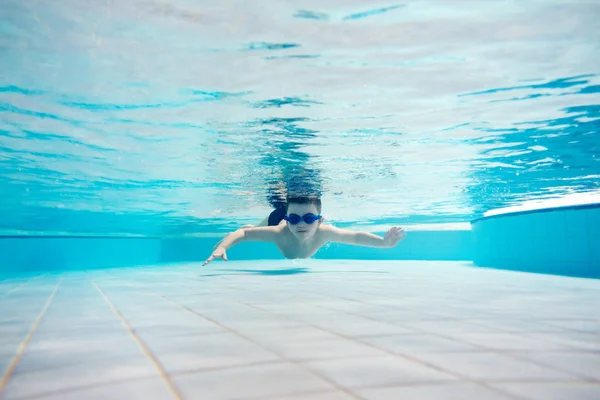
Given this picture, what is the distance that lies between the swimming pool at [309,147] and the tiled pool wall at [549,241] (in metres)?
0.08

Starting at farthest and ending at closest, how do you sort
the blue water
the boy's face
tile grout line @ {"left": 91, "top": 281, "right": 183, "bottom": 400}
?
1. the boy's face
2. the blue water
3. tile grout line @ {"left": 91, "top": 281, "right": 183, "bottom": 400}

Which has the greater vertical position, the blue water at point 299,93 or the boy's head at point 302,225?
the blue water at point 299,93

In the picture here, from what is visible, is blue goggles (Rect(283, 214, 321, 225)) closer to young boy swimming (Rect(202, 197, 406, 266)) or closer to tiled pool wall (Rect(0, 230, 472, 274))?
young boy swimming (Rect(202, 197, 406, 266))

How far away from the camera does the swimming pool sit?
3.17m

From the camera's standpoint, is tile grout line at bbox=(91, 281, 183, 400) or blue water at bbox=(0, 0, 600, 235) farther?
blue water at bbox=(0, 0, 600, 235)

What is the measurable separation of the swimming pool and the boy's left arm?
1848 millimetres

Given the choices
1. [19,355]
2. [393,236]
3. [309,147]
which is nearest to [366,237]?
[393,236]

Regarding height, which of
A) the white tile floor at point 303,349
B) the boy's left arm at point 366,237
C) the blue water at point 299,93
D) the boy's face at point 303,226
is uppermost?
the blue water at point 299,93

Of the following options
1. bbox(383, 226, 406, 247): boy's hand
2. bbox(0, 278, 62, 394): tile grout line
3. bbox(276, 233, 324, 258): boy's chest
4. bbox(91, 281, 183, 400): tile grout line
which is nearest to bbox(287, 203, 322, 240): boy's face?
bbox(276, 233, 324, 258): boy's chest

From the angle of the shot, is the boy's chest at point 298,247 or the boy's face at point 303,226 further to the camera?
the boy's chest at point 298,247

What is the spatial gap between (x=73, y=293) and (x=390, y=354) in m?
7.38

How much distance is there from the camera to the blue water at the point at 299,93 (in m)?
5.70

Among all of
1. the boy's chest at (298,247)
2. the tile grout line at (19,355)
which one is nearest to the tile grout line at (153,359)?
the tile grout line at (19,355)

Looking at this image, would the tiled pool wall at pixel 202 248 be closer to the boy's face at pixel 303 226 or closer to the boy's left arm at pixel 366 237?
the boy's left arm at pixel 366 237
